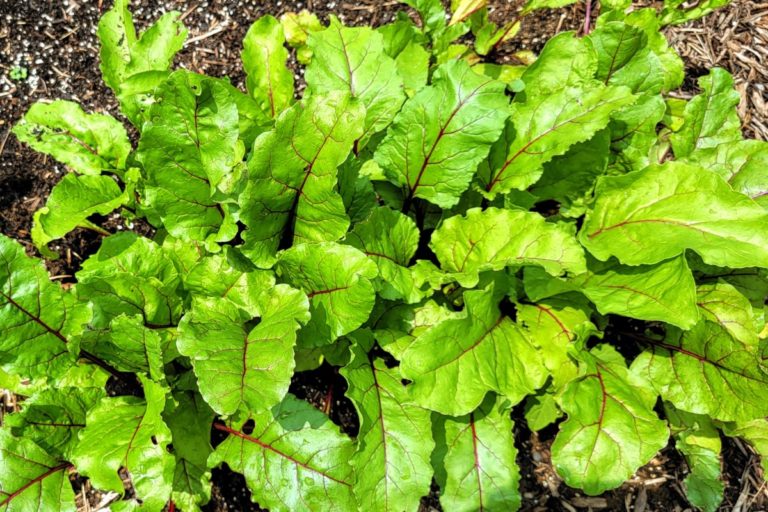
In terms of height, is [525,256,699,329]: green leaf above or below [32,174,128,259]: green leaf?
below

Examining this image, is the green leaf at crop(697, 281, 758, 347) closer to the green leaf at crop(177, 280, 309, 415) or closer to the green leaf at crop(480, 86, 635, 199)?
the green leaf at crop(480, 86, 635, 199)

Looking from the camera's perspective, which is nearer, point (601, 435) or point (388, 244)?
point (601, 435)

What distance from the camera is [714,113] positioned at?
337 cm

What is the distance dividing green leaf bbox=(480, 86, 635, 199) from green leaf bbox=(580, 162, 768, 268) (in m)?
0.28

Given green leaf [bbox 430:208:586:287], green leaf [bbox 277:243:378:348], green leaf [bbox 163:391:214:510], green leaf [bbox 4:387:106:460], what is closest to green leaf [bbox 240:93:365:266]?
A: green leaf [bbox 277:243:378:348]

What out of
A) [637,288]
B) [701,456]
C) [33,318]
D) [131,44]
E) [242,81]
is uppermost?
[131,44]

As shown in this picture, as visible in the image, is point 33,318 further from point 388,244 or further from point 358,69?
point 358,69

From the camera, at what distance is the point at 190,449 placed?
124 inches

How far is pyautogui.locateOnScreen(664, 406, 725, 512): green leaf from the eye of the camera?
332cm

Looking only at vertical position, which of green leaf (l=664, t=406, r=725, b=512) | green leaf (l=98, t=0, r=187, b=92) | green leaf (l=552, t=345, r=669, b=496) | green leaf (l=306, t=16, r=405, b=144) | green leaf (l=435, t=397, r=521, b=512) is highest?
green leaf (l=98, t=0, r=187, b=92)

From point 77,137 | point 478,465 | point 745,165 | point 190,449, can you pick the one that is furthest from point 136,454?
point 745,165

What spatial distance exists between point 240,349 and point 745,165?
8.48 ft

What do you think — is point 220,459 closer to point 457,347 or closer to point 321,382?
point 321,382

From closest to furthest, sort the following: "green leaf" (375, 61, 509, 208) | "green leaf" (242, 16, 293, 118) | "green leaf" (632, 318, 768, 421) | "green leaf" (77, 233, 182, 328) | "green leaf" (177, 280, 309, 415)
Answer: "green leaf" (177, 280, 309, 415)
"green leaf" (77, 233, 182, 328)
"green leaf" (375, 61, 509, 208)
"green leaf" (632, 318, 768, 421)
"green leaf" (242, 16, 293, 118)
